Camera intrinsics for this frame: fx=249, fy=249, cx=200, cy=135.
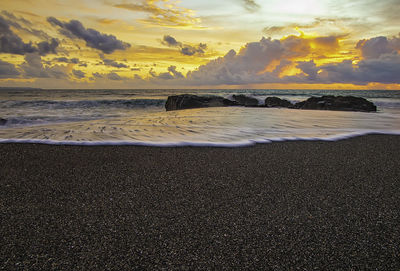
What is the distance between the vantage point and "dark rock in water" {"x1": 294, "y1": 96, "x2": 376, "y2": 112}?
38.7ft

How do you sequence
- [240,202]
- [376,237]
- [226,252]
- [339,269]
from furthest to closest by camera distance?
[240,202]
[376,237]
[226,252]
[339,269]

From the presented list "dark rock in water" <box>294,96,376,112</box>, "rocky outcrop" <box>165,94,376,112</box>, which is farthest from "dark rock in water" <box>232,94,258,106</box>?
"dark rock in water" <box>294,96,376,112</box>

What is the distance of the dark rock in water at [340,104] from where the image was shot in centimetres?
1179

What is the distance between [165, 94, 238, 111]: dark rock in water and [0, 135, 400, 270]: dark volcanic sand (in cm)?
995

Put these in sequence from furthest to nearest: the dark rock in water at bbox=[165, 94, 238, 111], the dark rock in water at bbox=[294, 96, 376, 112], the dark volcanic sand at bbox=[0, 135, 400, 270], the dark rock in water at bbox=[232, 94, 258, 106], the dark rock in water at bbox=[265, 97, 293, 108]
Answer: the dark rock in water at bbox=[232, 94, 258, 106] → the dark rock in water at bbox=[265, 97, 293, 108] → the dark rock in water at bbox=[165, 94, 238, 111] → the dark rock in water at bbox=[294, 96, 376, 112] → the dark volcanic sand at bbox=[0, 135, 400, 270]

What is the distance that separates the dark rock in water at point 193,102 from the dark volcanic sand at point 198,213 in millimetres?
9946

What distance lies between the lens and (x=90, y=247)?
4.36ft

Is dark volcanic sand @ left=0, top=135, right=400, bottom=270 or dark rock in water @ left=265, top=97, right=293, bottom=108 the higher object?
dark rock in water @ left=265, top=97, right=293, bottom=108

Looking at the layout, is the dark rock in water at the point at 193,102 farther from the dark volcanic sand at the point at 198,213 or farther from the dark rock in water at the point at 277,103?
the dark volcanic sand at the point at 198,213

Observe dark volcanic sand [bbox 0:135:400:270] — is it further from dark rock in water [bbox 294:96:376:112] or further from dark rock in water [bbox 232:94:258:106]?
dark rock in water [bbox 232:94:258:106]

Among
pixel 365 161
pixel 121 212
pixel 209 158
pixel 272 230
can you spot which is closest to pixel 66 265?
pixel 121 212

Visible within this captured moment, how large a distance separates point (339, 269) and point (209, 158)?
195 cm

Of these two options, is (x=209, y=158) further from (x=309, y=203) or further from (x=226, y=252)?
(x=226, y=252)

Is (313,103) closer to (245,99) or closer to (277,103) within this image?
(277,103)
